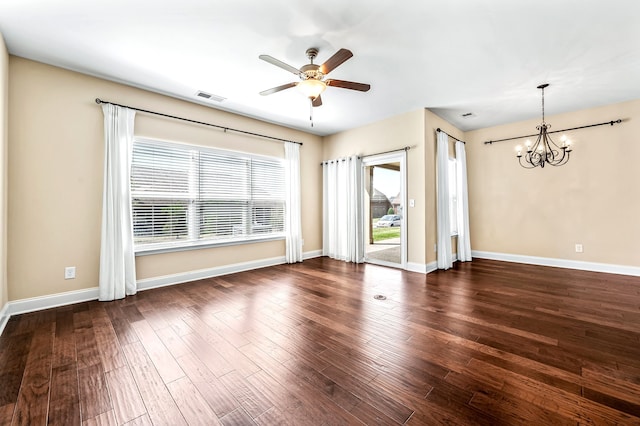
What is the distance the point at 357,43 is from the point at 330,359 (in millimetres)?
2962

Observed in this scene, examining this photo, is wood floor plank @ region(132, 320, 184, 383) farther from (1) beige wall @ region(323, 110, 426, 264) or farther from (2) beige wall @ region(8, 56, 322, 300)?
(1) beige wall @ region(323, 110, 426, 264)

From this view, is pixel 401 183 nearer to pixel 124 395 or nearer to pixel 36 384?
pixel 124 395

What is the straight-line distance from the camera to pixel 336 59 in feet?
7.86

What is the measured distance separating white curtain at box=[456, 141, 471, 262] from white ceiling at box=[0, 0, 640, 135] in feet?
5.36

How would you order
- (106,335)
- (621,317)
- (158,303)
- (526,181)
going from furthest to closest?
(526,181), (158,303), (621,317), (106,335)

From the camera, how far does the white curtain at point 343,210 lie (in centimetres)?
551

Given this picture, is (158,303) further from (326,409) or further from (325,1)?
(325,1)

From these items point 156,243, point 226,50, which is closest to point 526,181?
point 226,50

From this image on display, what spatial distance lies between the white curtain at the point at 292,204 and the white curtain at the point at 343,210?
2.60 feet

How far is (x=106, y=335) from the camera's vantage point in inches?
95.3

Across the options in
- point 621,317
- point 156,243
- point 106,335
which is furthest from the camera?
point 156,243

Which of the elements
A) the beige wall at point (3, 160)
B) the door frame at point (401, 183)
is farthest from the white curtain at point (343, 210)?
the beige wall at point (3, 160)

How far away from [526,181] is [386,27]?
457 cm

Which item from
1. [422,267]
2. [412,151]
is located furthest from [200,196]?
[422,267]
